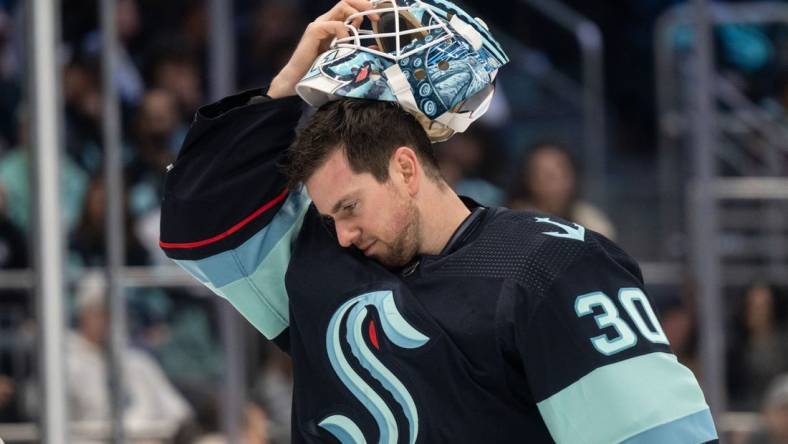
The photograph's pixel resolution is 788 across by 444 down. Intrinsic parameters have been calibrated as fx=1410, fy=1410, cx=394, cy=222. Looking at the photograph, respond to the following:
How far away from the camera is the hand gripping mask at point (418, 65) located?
1.64m

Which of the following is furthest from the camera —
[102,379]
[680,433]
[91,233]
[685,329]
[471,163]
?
[471,163]

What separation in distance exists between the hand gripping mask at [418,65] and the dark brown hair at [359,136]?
15 mm

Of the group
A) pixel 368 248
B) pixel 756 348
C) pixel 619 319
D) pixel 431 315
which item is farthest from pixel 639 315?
Result: pixel 756 348

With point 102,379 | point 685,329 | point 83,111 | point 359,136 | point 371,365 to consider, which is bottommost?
point 102,379

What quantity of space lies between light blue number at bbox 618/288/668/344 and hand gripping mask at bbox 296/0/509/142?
0.31 m

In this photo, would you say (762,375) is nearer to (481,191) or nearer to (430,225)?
(481,191)

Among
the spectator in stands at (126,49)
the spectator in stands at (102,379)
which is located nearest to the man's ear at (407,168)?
the spectator in stands at (102,379)

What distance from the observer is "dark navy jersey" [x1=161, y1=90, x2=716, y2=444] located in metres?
1.50

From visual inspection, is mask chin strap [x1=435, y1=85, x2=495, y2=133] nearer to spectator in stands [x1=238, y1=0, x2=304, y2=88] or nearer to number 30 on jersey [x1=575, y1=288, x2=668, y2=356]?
number 30 on jersey [x1=575, y1=288, x2=668, y2=356]

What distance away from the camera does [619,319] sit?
1.51 metres

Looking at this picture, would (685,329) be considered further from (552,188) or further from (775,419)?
(552,188)

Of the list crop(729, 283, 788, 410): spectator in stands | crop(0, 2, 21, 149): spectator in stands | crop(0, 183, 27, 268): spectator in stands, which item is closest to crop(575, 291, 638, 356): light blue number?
crop(729, 283, 788, 410): spectator in stands

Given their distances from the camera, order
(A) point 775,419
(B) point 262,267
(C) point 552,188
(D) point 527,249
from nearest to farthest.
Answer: (D) point 527,249 → (B) point 262,267 → (A) point 775,419 → (C) point 552,188

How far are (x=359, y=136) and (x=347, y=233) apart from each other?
115 mm
